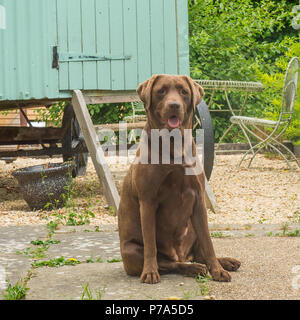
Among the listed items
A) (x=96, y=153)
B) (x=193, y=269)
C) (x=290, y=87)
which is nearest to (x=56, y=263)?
(x=193, y=269)

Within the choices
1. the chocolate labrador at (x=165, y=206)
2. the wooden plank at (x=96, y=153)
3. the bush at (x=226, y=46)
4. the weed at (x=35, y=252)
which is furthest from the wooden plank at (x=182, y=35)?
the bush at (x=226, y=46)

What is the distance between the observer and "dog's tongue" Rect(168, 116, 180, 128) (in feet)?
8.36

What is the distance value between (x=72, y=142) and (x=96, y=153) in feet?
6.91

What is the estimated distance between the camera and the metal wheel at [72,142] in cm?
674

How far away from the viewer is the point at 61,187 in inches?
213

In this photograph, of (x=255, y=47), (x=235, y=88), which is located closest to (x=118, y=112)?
(x=235, y=88)

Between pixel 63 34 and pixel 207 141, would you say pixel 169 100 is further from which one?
pixel 63 34

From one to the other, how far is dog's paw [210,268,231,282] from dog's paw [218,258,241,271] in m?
0.19

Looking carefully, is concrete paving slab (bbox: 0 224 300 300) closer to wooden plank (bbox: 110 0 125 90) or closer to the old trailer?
the old trailer

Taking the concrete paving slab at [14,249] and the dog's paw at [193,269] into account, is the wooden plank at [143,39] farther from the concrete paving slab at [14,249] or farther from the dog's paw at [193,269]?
the dog's paw at [193,269]

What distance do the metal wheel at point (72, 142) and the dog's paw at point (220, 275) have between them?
368 centimetres

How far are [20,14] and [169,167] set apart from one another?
383cm

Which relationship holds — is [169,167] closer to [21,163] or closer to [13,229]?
[13,229]

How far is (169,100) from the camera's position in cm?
252
